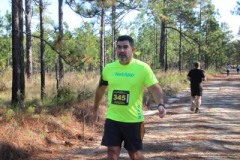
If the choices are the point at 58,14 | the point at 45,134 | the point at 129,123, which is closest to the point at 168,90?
the point at 58,14

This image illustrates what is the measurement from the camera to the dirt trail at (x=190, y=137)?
752cm

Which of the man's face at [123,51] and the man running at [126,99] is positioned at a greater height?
the man's face at [123,51]

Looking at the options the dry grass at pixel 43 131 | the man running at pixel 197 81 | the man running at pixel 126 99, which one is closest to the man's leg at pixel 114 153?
the man running at pixel 126 99

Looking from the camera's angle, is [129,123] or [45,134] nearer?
[129,123]

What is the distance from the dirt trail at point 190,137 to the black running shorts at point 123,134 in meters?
2.20

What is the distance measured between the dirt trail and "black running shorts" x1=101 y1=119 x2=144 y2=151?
86.6 inches

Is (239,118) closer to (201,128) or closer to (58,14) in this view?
(201,128)

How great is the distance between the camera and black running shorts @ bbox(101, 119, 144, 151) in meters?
5.13

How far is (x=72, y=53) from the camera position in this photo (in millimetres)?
10148

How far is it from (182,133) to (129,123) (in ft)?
16.4

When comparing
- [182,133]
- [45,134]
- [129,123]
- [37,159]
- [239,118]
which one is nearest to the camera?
[129,123]

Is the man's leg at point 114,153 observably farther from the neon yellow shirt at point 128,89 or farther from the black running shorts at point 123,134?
the neon yellow shirt at point 128,89

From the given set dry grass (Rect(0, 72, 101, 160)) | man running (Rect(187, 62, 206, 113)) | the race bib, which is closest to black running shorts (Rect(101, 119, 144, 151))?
the race bib

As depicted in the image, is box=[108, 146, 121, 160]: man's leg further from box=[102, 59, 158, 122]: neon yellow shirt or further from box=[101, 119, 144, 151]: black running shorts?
box=[102, 59, 158, 122]: neon yellow shirt
